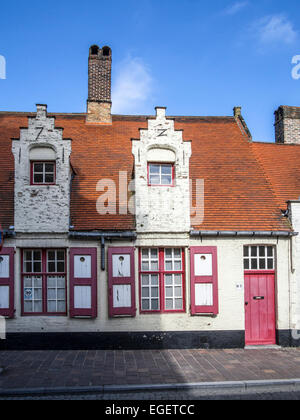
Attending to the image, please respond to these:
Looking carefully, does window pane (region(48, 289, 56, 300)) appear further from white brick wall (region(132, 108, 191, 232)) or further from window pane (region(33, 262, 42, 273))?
white brick wall (region(132, 108, 191, 232))

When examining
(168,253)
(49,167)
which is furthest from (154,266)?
→ (49,167)

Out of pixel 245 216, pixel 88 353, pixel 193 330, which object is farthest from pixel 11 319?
pixel 245 216

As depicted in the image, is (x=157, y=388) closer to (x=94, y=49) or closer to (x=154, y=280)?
(x=154, y=280)

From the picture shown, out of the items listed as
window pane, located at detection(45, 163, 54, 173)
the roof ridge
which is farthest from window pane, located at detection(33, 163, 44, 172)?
the roof ridge

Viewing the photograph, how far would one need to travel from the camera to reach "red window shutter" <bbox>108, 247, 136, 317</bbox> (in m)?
9.16

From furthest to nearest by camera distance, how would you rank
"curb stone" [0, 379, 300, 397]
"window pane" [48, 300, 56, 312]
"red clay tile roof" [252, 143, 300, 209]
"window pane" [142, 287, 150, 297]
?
1. "red clay tile roof" [252, 143, 300, 209]
2. "window pane" [142, 287, 150, 297]
3. "window pane" [48, 300, 56, 312]
4. "curb stone" [0, 379, 300, 397]

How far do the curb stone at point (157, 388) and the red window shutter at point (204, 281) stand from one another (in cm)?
270

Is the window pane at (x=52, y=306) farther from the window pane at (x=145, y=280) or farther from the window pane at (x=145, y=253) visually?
the window pane at (x=145, y=253)

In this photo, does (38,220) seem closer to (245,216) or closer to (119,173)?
(119,173)

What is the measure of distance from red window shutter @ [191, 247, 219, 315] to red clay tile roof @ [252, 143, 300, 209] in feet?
9.58

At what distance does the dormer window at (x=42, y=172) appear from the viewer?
32.1 feet

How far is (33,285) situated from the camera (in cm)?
938
